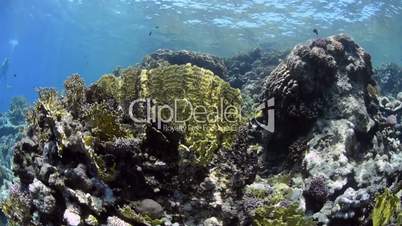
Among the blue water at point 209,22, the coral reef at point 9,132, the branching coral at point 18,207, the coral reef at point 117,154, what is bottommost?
the coral reef at point 9,132

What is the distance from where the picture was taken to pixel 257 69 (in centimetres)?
2025

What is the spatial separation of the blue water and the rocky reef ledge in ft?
64.8

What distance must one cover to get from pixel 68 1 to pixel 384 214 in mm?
44157

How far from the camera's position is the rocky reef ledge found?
483 centimetres

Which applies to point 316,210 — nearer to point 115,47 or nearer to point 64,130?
point 64,130

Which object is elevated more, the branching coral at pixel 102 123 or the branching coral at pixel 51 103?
the branching coral at pixel 51 103

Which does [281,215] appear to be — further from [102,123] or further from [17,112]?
[17,112]

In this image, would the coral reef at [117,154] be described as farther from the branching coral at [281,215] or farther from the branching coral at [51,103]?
the branching coral at [281,215]

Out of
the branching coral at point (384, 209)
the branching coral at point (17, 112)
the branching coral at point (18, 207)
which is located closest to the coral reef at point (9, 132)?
the branching coral at point (17, 112)

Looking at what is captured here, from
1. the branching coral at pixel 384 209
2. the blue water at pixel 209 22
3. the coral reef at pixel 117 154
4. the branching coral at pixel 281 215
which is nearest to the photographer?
the coral reef at pixel 117 154

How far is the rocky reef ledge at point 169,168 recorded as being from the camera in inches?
190

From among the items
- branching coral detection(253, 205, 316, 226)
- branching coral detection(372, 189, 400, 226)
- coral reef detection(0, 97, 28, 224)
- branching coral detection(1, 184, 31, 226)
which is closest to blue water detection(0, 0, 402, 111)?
coral reef detection(0, 97, 28, 224)

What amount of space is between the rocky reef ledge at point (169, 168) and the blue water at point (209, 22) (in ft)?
64.8

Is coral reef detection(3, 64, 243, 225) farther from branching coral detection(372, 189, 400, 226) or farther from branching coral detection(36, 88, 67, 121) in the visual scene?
branching coral detection(372, 189, 400, 226)
